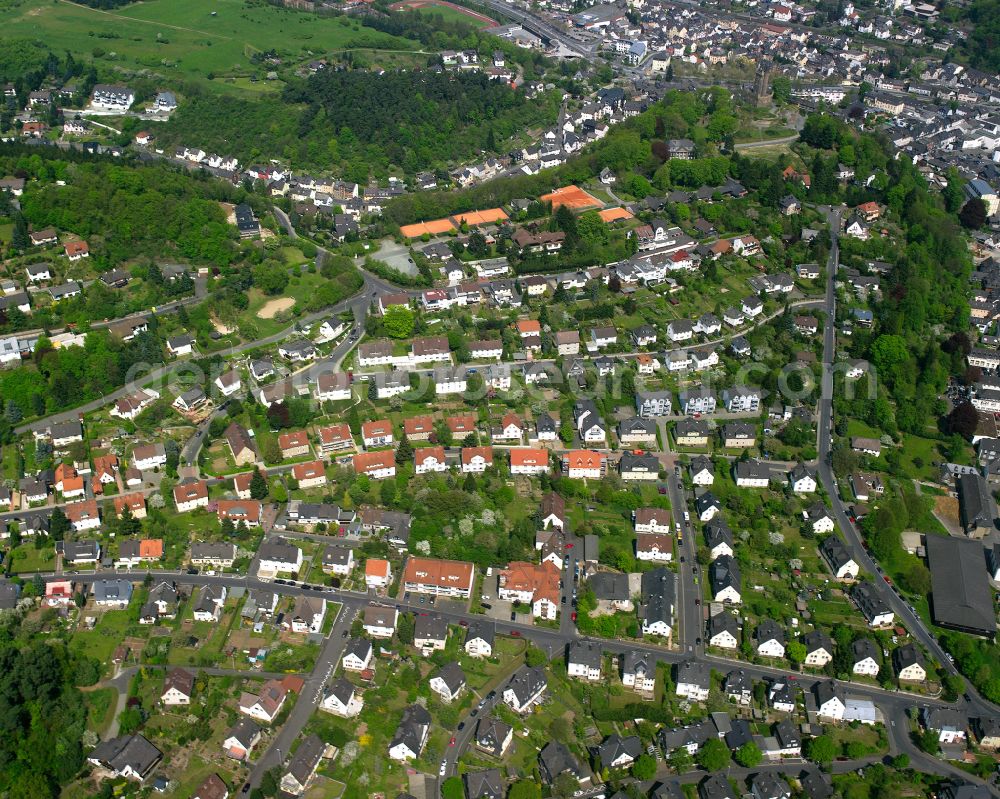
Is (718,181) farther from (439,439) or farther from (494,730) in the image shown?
(494,730)

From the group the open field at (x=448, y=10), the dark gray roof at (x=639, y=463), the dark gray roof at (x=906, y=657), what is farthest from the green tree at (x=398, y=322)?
the open field at (x=448, y=10)

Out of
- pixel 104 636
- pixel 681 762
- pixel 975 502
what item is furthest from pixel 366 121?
pixel 681 762

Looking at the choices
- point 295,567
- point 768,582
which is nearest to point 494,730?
point 295,567

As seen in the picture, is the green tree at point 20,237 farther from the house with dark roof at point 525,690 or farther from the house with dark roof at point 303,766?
the house with dark roof at point 525,690

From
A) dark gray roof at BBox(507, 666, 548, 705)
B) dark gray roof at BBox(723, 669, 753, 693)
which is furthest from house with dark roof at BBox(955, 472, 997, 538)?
dark gray roof at BBox(507, 666, 548, 705)

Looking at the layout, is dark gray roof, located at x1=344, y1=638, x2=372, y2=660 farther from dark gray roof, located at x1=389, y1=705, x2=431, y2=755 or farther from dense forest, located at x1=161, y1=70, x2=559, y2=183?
dense forest, located at x1=161, y1=70, x2=559, y2=183

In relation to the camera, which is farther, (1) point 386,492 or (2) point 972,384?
(2) point 972,384

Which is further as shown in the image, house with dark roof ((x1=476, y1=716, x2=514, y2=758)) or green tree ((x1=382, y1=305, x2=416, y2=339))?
green tree ((x1=382, y1=305, x2=416, y2=339))
